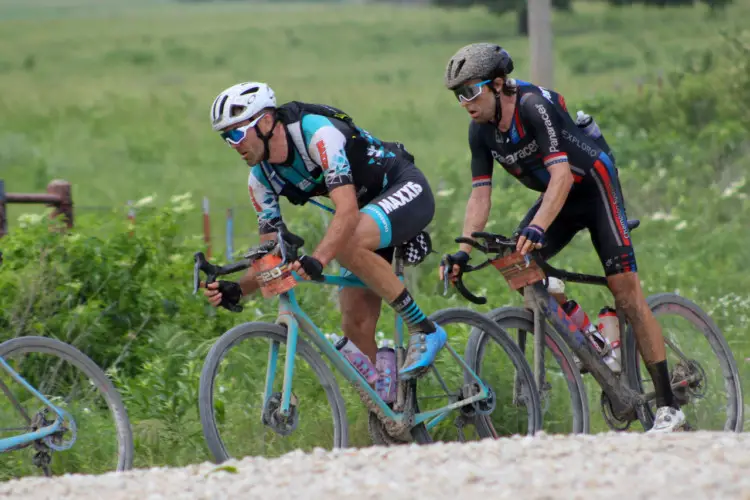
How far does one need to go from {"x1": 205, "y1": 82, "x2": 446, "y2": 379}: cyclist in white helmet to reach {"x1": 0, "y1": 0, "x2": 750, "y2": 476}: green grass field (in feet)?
2.69

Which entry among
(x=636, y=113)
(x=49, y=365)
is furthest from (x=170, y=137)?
(x=49, y=365)

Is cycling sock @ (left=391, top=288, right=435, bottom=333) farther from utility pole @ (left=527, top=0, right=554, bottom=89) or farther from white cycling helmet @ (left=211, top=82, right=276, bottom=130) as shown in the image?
utility pole @ (left=527, top=0, right=554, bottom=89)

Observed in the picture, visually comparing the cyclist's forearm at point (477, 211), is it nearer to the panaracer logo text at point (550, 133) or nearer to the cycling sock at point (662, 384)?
the panaracer logo text at point (550, 133)

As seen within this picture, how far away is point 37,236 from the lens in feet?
29.4

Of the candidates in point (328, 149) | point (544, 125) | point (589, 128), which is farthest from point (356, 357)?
point (589, 128)

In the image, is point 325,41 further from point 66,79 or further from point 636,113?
point 636,113

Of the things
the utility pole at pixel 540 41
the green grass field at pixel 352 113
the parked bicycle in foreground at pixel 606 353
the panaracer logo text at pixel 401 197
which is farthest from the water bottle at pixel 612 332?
the utility pole at pixel 540 41

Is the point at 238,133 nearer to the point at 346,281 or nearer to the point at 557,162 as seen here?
the point at 346,281

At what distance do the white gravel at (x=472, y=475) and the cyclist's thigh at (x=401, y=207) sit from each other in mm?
1252

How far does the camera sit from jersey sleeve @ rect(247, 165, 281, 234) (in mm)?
6848

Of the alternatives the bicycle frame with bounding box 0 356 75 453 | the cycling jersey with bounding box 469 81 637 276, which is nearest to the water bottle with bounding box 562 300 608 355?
the cycling jersey with bounding box 469 81 637 276

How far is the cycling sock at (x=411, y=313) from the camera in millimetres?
6812

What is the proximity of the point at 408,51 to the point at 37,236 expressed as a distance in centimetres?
5176

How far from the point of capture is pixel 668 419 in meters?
7.54
